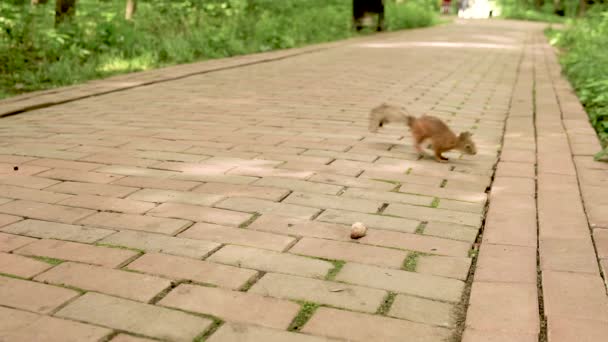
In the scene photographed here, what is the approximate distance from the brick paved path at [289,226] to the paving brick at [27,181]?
0.07 feet

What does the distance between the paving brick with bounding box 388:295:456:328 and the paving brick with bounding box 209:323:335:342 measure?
12.6 inches

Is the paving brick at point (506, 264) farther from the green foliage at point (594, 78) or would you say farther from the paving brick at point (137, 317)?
the green foliage at point (594, 78)

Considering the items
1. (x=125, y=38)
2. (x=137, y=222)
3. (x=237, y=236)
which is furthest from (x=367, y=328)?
(x=125, y=38)

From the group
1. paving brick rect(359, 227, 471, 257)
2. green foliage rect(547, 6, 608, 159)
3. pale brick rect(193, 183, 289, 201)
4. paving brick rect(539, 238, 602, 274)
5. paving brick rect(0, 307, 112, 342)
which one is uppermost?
green foliage rect(547, 6, 608, 159)

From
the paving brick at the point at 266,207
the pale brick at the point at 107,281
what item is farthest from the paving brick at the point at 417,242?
the pale brick at the point at 107,281

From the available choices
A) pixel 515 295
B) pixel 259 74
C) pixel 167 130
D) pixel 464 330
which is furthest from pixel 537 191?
pixel 259 74

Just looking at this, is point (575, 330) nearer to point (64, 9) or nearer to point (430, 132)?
point (430, 132)

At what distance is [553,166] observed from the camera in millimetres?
4012

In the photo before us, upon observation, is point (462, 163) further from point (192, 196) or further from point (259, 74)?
point (259, 74)

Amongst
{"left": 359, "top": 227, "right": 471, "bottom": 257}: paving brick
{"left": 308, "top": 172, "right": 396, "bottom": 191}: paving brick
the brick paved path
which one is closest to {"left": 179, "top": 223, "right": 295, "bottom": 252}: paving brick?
the brick paved path

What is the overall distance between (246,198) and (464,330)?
1.57 metres

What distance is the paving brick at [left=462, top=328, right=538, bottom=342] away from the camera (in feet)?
6.50

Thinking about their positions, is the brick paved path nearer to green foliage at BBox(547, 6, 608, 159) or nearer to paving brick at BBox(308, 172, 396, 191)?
paving brick at BBox(308, 172, 396, 191)

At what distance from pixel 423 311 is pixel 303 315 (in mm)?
395
